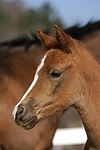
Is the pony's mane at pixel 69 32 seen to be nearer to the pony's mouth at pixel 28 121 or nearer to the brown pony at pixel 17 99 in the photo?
the brown pony at pixel 17 99

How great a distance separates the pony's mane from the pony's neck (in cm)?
137

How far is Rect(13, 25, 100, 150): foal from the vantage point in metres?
3.30

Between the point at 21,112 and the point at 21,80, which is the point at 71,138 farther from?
the point at 21,112

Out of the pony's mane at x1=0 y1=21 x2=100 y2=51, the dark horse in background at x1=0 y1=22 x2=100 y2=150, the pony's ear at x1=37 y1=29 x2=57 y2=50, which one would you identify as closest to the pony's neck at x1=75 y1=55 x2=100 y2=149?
the pony's ear at x1=37 y1=29 x2=57 y2=50

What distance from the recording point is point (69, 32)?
185 inches

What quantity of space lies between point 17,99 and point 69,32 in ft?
2.48

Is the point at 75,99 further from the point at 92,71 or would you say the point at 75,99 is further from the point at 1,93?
the point at 1,93

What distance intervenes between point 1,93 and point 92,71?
4.66 ft

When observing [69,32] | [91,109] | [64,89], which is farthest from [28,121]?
[69,32]

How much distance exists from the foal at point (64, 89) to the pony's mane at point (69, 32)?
1305 millimetres

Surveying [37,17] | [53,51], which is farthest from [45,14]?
[53,51]

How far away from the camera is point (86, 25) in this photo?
4.80 m

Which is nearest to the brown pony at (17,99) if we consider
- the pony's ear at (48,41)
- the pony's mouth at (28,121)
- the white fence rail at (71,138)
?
the white fence rail at (71,138)

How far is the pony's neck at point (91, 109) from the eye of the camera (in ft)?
11.1
